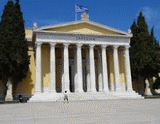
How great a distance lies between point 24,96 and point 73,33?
11.0 meters

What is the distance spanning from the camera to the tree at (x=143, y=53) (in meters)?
28.1

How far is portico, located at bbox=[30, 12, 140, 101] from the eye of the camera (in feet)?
78.9

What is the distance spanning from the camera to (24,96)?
25.6 meters

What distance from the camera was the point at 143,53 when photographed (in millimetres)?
28562

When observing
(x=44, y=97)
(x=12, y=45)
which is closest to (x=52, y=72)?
(x=44, y=97)

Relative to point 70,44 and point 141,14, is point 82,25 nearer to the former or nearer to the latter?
point 70,44

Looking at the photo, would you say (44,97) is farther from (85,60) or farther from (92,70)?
(85,60)

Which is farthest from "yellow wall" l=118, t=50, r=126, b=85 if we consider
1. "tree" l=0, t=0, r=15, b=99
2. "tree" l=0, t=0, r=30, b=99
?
"tree" l=0, t=0, r=15, b=99

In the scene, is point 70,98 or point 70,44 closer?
point 70,98

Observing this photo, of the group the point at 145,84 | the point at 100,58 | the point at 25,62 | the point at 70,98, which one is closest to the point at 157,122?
the point at 70,98

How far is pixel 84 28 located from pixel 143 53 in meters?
9.90

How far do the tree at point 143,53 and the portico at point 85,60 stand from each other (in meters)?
1.84

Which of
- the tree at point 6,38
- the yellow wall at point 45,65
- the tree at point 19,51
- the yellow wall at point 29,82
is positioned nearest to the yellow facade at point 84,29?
the yellow wall at point 45,65

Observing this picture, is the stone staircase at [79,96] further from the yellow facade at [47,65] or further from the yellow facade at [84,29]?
the yellow facade at [84,29]
